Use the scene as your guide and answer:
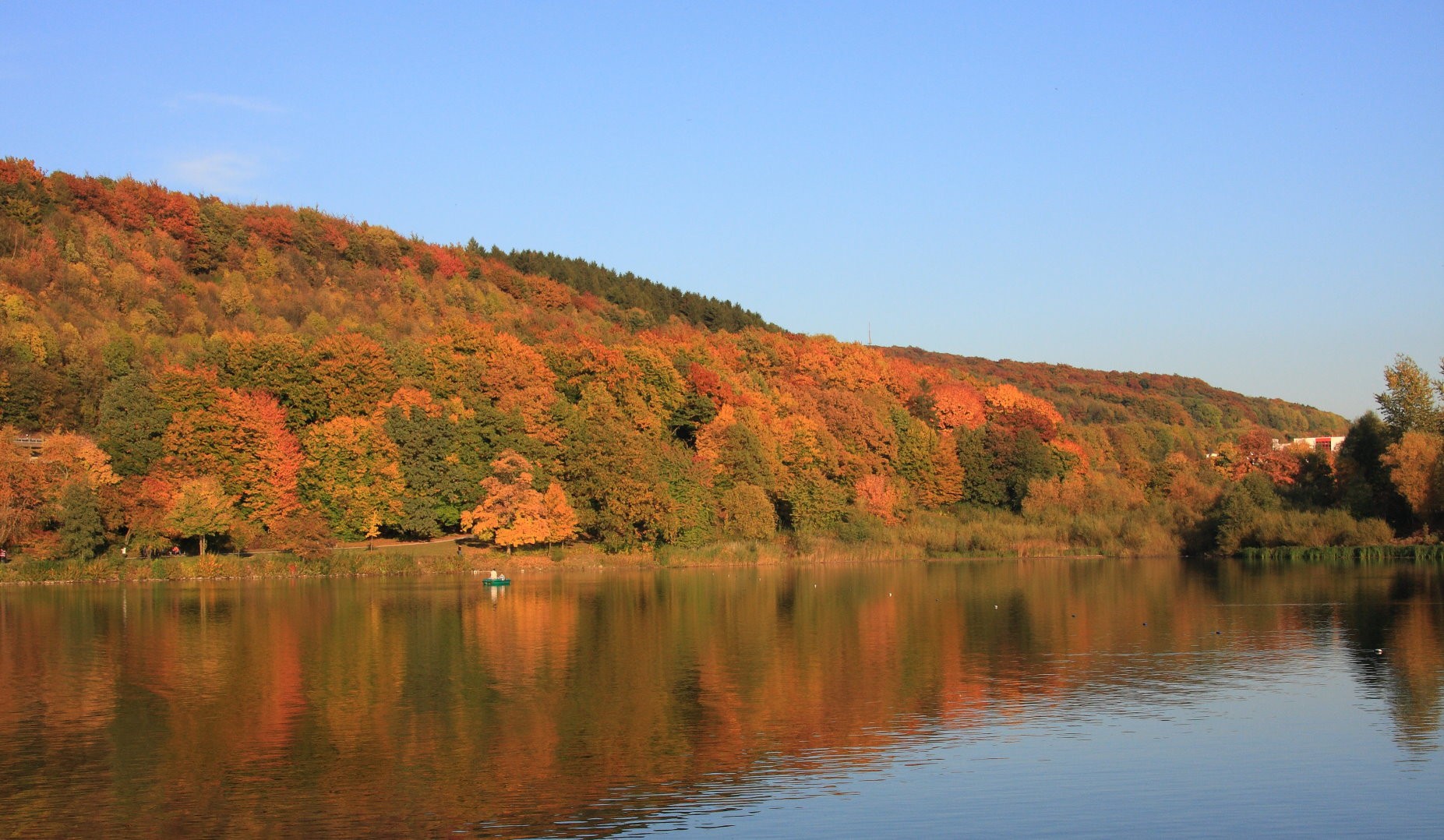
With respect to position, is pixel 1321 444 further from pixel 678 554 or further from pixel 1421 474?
pixel 678 554

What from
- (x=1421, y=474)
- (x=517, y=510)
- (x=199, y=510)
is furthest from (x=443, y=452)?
(x=1421, y=474)

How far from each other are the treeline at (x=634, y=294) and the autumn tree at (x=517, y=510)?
200 ft

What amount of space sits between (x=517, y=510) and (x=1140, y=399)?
363ft

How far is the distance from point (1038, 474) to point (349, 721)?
64.8m

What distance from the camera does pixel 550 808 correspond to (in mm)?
15500

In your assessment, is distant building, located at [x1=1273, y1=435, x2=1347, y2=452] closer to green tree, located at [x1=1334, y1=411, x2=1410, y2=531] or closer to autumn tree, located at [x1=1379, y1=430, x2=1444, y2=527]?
green tree, located at [x1=1334, y1=411, x2=1410, y2=531]

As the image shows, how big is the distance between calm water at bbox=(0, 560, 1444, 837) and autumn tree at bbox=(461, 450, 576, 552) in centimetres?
2066

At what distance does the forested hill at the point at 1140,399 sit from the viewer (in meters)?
145

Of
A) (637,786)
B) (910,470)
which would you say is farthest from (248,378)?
(637,786)

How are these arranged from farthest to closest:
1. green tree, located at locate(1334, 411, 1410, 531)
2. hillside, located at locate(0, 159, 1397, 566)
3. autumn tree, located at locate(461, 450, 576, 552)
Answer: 1. green tree, located at locate(1334, 411, 1410, 531)
2. autumn tree, located at locate(461, 450, 576, 552)
3. hillside, located at locate(0, 159, 1397, 566)

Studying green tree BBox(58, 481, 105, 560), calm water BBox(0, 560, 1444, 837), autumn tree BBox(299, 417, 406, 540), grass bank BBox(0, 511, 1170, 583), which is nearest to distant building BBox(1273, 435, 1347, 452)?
grass bank BBox(0, 511, 1170, 583)

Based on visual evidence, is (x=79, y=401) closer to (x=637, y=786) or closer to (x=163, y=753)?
(x=163, y=753)

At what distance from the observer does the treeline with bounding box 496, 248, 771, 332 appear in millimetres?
124938

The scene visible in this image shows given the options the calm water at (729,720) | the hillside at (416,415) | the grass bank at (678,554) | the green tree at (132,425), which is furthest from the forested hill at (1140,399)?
the calm water at (729,720)
